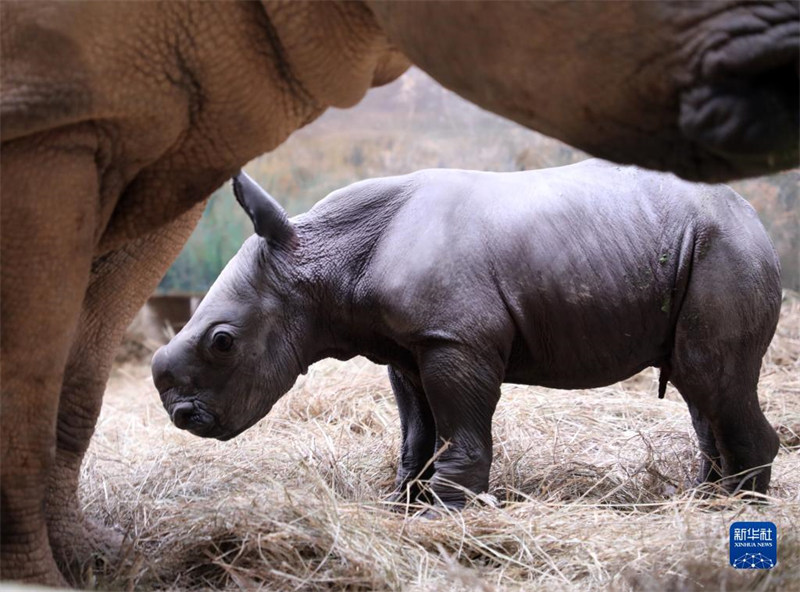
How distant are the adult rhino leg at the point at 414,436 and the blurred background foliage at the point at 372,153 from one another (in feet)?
14.3

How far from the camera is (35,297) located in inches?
75.9

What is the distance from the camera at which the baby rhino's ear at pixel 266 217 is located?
317cm

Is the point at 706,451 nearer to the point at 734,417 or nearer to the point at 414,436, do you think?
the point at 734,417

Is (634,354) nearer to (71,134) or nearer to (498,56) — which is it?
(498,56)

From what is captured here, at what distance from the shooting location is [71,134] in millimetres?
1880

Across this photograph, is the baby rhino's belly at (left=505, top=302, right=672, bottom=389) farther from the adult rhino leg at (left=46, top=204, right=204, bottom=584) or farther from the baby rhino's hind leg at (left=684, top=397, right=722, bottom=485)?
the adult rhino leg at (left=46, top=204, right=204, bottom=584)

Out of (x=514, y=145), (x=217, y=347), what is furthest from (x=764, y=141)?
(x=514, y=145)

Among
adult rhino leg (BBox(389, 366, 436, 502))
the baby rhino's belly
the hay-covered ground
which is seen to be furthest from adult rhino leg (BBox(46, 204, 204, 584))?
the baby rhino's belly

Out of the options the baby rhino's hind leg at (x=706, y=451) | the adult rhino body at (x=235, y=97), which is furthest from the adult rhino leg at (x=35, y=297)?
the baby rhino's hind leg at (x=706, y=451)

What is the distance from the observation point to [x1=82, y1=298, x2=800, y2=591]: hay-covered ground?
2275 millimetres

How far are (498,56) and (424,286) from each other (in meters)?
1.34

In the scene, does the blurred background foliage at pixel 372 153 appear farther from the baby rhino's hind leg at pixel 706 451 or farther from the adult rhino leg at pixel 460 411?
the adult rhino leg at pixel 460 411

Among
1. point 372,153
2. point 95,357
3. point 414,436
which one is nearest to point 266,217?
point 95,357

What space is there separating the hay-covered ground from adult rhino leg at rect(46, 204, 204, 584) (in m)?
0.17
